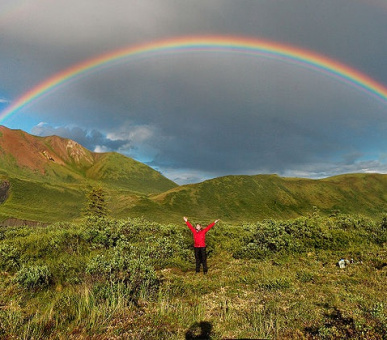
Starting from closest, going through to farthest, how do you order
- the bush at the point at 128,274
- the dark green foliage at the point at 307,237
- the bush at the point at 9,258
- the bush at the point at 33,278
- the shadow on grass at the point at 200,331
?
1. the shadow on grass at the point at 200,331
2. the bush at the point at 128,274
3. the bush at the point at 33,278
4. the bush at the point at 9,258
5. the dark green foliage at the point at 307,237

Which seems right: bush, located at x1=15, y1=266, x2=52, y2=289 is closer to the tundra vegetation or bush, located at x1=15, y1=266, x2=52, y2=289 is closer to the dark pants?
the tundra vegetation

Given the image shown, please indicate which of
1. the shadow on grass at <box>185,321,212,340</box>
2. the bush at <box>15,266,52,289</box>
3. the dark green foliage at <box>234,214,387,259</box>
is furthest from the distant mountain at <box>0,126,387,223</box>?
the shadow on grass at <box>185,321,212,340</box>

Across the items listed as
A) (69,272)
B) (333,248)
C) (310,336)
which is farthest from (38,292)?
(333,248)

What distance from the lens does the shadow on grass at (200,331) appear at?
19.4ft

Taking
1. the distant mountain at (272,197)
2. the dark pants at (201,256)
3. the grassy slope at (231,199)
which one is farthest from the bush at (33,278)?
the distant mountain at (272,197)

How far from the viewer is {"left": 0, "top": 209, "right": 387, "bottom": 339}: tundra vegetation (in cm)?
613

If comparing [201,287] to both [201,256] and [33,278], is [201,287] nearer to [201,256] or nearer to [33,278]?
[201,256]

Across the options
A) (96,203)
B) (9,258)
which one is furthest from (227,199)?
(9,258)

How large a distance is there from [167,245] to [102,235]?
15.6 feet

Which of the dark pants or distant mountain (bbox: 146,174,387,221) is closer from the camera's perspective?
the dark pants

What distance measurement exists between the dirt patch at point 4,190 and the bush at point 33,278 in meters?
105

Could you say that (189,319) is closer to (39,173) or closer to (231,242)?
(231,242)

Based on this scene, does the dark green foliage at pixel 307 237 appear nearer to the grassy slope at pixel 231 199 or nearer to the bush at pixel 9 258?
the bush at pixel 9 258

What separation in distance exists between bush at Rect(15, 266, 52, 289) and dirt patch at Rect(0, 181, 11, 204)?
345ft
